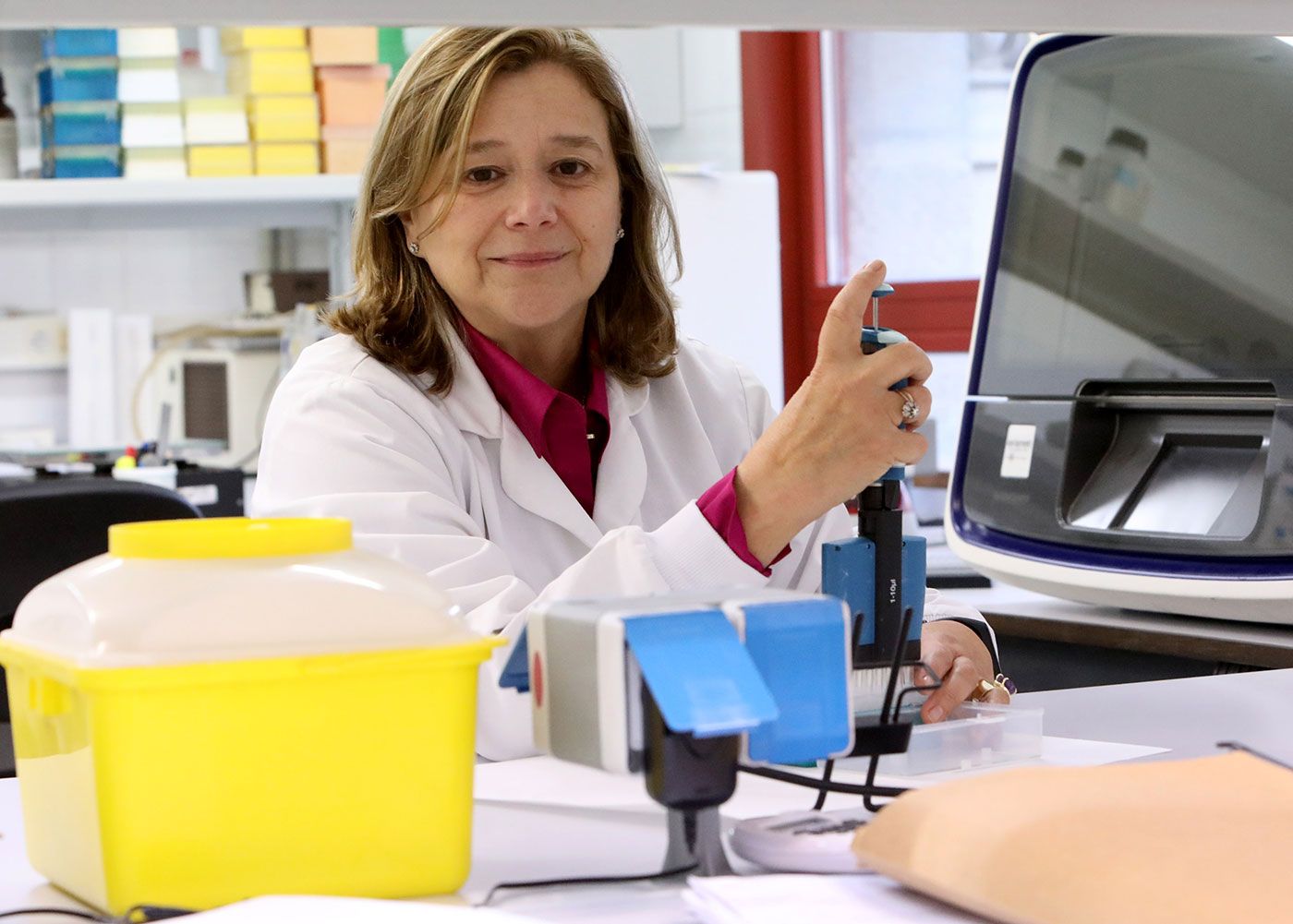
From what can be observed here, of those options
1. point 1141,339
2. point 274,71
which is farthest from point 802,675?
point 274,71

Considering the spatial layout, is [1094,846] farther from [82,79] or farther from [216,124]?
[82,79]

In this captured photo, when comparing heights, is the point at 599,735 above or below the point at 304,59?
below

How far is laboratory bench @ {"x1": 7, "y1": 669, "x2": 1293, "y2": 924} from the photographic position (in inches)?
28.1

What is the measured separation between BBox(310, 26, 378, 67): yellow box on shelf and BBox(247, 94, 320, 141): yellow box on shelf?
0.31ft

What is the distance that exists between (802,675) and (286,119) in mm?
2879

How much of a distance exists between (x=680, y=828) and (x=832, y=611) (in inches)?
5.1

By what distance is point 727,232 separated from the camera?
3305 mm

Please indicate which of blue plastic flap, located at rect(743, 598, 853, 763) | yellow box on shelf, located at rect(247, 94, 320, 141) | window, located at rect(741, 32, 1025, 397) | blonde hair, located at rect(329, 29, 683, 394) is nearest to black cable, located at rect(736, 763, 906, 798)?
blue plastic flap, located at rect(743, 598, 853, 763)

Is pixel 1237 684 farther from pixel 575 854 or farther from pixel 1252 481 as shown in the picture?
pixel 575 854

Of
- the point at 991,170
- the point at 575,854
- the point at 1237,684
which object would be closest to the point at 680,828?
the point at 575,854

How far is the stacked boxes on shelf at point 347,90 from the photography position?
3281mm

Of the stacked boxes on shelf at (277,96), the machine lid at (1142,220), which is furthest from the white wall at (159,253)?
the machine lid at (1142,220)

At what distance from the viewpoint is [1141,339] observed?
1.75 meters

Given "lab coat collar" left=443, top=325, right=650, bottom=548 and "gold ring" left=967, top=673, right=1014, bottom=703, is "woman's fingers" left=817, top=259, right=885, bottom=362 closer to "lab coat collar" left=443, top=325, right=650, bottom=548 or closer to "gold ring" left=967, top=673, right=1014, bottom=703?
"gold ring" left=967, top=673, right=1014, bottom=703
